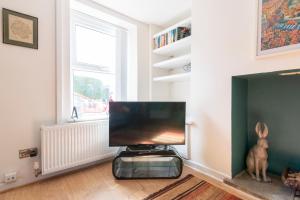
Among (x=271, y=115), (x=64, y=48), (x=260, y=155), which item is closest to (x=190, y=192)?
(x=260, y=155)

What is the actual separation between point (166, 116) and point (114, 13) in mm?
1800

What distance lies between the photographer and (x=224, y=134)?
70.6 inches

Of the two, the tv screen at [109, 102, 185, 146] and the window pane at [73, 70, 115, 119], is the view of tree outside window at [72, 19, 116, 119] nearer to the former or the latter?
the window pane at [73, 70, 115, 119]

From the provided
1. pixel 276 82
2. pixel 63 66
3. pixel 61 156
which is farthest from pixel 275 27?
pixel 61 156

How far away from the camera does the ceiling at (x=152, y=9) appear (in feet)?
7.19

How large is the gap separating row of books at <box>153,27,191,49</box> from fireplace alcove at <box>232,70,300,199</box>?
1.07m

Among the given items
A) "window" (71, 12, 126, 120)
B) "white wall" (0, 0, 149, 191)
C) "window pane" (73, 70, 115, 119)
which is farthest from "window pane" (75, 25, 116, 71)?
"white wall" (0, 0, 149, 191)

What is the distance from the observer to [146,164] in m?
2.12

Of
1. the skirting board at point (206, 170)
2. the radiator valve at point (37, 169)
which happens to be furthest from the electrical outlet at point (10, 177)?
the skirting board at point (206, 170)

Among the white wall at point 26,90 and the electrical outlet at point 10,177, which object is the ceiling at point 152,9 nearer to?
the white wall at point 26,90

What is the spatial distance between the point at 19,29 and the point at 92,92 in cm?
113

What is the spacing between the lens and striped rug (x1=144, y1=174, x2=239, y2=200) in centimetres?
153

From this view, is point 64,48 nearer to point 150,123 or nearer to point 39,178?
point 150,123

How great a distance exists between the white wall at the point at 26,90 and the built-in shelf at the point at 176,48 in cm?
163
